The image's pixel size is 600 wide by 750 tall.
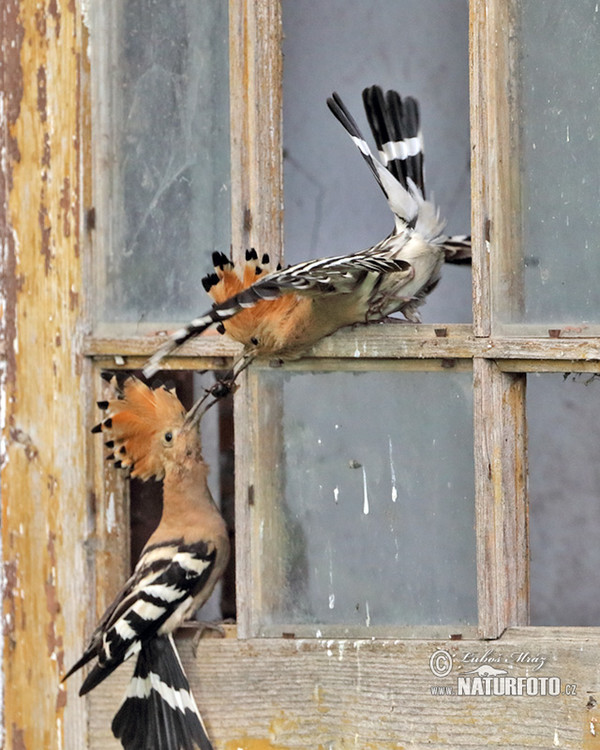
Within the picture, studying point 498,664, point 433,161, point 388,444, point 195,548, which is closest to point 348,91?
point 433,161

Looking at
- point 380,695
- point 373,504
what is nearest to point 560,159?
point 373,504

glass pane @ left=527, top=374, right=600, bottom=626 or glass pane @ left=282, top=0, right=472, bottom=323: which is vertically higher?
glass pane @ left=282, top=0, right=472, bottom=323

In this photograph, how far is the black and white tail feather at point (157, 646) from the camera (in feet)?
10.2

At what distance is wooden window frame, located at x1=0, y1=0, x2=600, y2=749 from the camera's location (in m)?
3.04

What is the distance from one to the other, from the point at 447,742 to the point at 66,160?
167 centimetres

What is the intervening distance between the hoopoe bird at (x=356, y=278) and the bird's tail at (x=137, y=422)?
0.44 feet

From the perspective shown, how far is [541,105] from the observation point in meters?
3.08

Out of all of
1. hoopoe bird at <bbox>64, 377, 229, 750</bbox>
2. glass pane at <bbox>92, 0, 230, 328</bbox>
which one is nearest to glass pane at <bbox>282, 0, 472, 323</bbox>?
glass pane at <bbox>92, 0, 230, 328</bbox>

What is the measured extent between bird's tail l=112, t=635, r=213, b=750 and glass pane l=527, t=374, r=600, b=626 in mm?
1737

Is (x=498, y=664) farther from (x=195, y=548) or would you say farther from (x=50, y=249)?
(x=50, y=249)

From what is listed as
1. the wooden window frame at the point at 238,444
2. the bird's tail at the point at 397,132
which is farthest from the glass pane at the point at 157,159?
the bird's tail at the point at 397,132

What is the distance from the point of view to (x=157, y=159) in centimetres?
325

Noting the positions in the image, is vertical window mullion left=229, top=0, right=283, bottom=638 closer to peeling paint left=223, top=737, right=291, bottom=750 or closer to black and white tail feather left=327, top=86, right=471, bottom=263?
peeling paint left=223, top=737, right=291, bottom=750

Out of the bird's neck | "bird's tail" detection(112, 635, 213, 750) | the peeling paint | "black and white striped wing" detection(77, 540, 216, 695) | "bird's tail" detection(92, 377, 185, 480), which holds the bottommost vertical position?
the peeling paint
